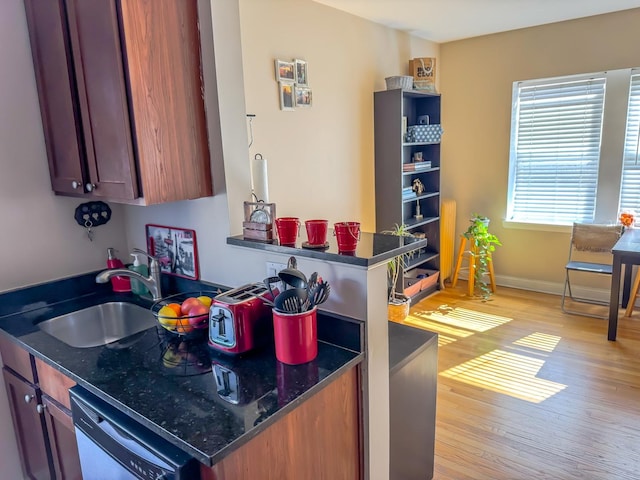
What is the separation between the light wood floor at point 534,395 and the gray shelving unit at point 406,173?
0.79 m

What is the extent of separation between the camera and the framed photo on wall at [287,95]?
298cm

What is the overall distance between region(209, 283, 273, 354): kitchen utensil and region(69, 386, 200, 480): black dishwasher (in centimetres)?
34

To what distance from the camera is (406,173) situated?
3.96 m

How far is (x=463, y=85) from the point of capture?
14.9ft

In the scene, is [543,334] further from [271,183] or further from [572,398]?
[271,183]

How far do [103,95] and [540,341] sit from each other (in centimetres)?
326

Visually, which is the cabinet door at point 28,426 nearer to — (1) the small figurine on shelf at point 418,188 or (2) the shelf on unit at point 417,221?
(2) the shelf on unit at point 417,221

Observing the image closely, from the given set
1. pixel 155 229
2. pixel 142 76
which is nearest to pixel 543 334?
pixel 155 229

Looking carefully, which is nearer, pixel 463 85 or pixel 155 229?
pixel 155 229

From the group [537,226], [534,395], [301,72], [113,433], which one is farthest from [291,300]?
[537,226]

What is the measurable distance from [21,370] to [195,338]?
0.75m

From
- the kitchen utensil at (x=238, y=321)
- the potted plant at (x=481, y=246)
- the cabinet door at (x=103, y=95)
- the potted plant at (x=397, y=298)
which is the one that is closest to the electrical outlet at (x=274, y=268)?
the kitchen utensil at (x=238, y=321)

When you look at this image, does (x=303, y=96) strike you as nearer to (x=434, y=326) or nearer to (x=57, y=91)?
(x=57, y=91)

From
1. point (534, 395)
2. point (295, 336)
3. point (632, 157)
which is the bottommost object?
point (534, 395)
